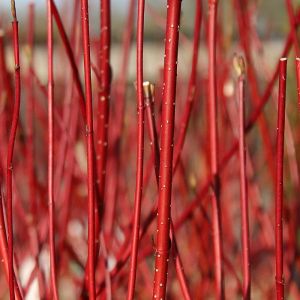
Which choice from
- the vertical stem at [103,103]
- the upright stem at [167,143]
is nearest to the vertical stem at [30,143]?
the vertical stem at [103,103]

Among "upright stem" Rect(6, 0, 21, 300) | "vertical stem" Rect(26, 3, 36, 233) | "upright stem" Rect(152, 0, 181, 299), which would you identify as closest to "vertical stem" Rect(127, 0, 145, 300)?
"upright stem" Rect(152, 0, 181, 299)

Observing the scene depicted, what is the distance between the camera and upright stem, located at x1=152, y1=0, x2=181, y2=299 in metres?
0.73

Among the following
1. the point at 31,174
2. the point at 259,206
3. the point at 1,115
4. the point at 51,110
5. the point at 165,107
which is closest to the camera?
the point at 165,107

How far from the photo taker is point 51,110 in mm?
926

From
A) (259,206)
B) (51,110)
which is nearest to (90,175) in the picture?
(51,110)

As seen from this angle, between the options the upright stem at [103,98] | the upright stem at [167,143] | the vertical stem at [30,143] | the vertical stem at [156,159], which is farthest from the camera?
the vertical stem at [30,143]

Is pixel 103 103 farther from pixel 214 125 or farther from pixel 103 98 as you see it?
pixel 214 125

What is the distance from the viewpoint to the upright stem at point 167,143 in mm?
729

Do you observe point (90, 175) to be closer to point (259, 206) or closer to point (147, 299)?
point (259, 206)

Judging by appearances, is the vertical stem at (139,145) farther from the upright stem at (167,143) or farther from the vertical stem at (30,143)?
the vertical stem at (30,143)

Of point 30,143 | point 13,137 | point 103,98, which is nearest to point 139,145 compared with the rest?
point 13,137

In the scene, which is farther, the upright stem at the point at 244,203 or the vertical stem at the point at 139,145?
the upright stem at the point at 244,203

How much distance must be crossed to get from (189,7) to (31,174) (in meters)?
5.48

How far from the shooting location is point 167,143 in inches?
29.0
